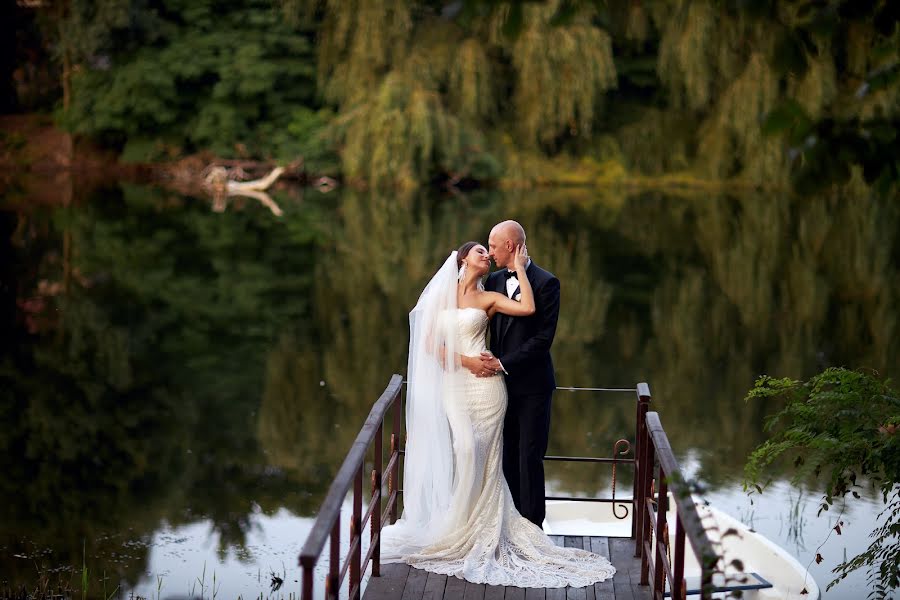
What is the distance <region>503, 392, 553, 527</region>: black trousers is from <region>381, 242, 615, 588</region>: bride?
0.38 ft

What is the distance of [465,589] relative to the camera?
5246 millimetres

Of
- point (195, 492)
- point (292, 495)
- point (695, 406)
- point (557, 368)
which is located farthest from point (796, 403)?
point (557, 368)

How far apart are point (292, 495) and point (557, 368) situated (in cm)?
537

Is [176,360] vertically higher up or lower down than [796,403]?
lower down

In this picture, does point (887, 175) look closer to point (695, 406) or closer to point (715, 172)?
point (695, 406)

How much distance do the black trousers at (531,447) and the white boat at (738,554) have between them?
0.51 metres

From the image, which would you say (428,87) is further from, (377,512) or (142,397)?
(377,512)

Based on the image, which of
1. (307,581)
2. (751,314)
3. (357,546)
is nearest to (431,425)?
(357,546)

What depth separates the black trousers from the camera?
5781 mm

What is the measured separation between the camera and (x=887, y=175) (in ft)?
A: 9.95

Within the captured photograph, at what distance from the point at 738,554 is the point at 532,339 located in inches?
75.6

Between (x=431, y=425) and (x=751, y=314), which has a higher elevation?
(x=431, y=425)

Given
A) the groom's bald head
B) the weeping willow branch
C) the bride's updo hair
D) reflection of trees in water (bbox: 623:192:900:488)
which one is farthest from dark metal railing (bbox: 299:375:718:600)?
the weeping willow branch

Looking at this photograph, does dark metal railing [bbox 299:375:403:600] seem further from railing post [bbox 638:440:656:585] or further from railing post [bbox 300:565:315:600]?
railing post [bbox 638:440:656:585]
